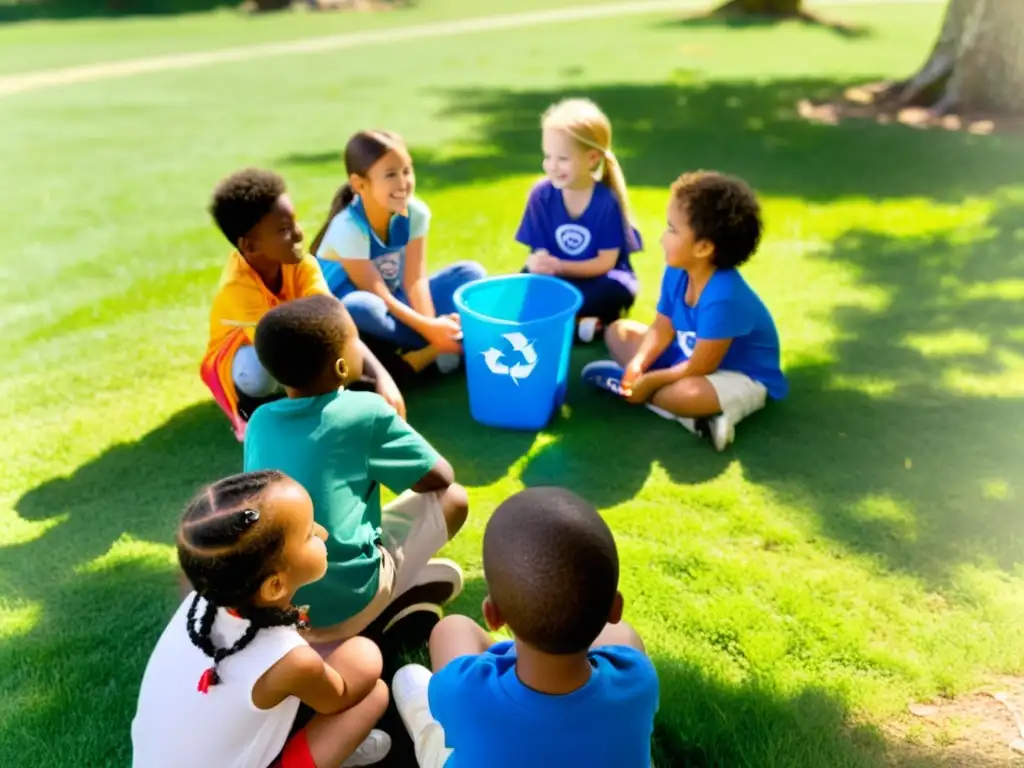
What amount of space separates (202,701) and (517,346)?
6.22 feet

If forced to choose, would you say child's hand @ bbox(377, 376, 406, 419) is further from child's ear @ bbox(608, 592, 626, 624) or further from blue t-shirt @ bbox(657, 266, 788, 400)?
child's ear @ bbox(608, 592, 626, 624)

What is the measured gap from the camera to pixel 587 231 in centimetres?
445

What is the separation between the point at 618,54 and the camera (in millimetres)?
13422

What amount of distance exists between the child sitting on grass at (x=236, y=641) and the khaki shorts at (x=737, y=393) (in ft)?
6.70

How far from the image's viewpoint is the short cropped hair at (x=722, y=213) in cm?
340

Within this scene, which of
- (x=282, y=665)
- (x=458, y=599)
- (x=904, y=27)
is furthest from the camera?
(x=904, y=27)

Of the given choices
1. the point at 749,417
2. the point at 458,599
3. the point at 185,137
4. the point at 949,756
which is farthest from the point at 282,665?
the point at 185,137

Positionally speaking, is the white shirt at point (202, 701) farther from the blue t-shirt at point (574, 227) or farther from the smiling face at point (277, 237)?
the blue t-shirt at point (574, 227)

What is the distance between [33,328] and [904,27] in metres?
15.4

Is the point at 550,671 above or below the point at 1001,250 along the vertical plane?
above

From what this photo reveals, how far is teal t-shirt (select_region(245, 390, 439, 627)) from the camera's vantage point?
2.25 m

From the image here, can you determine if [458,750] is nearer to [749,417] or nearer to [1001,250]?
[749,417]

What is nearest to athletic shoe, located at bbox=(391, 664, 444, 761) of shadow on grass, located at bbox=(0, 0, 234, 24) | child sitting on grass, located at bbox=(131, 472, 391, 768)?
child sitting on grass, located at bbox=(131, 472, 391, 768)

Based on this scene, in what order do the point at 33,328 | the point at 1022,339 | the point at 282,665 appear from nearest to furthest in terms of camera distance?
1. the point at 282,665
2. the point at 1022,339
3. the point at 33,328
